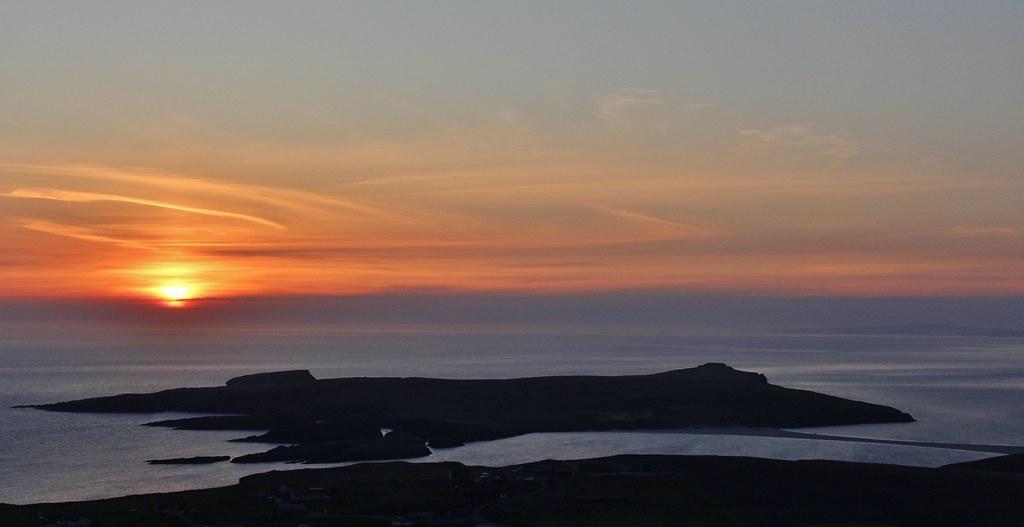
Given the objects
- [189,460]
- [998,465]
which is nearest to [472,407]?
[189,460]

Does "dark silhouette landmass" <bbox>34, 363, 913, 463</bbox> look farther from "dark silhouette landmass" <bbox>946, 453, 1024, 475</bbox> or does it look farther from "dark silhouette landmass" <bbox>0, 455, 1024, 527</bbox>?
"dark silhouette landmass" <bbox>946, 453, 1024, 475</bbox>

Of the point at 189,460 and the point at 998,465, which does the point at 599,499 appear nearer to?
the point at 998,465

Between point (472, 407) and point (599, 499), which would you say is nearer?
point (599, 499)

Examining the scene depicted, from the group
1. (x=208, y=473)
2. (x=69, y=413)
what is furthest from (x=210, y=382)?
(x=208, y=473)

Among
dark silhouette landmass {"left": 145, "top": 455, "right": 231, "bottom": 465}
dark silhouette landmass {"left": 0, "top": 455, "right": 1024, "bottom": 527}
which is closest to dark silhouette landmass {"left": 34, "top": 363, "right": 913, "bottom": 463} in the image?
dark silhouette landmass {"left": 145, "top": 455, "right": 231, "bottom": 465}

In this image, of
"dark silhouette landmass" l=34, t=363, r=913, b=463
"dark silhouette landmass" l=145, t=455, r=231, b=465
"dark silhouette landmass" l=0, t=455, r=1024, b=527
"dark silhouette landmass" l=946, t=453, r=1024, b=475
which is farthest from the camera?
"dark silhouette landmass" l=34, t=363, r=913, b=463

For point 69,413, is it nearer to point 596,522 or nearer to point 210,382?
point 210,382

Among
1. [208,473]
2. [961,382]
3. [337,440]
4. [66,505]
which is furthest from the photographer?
[961,382]
